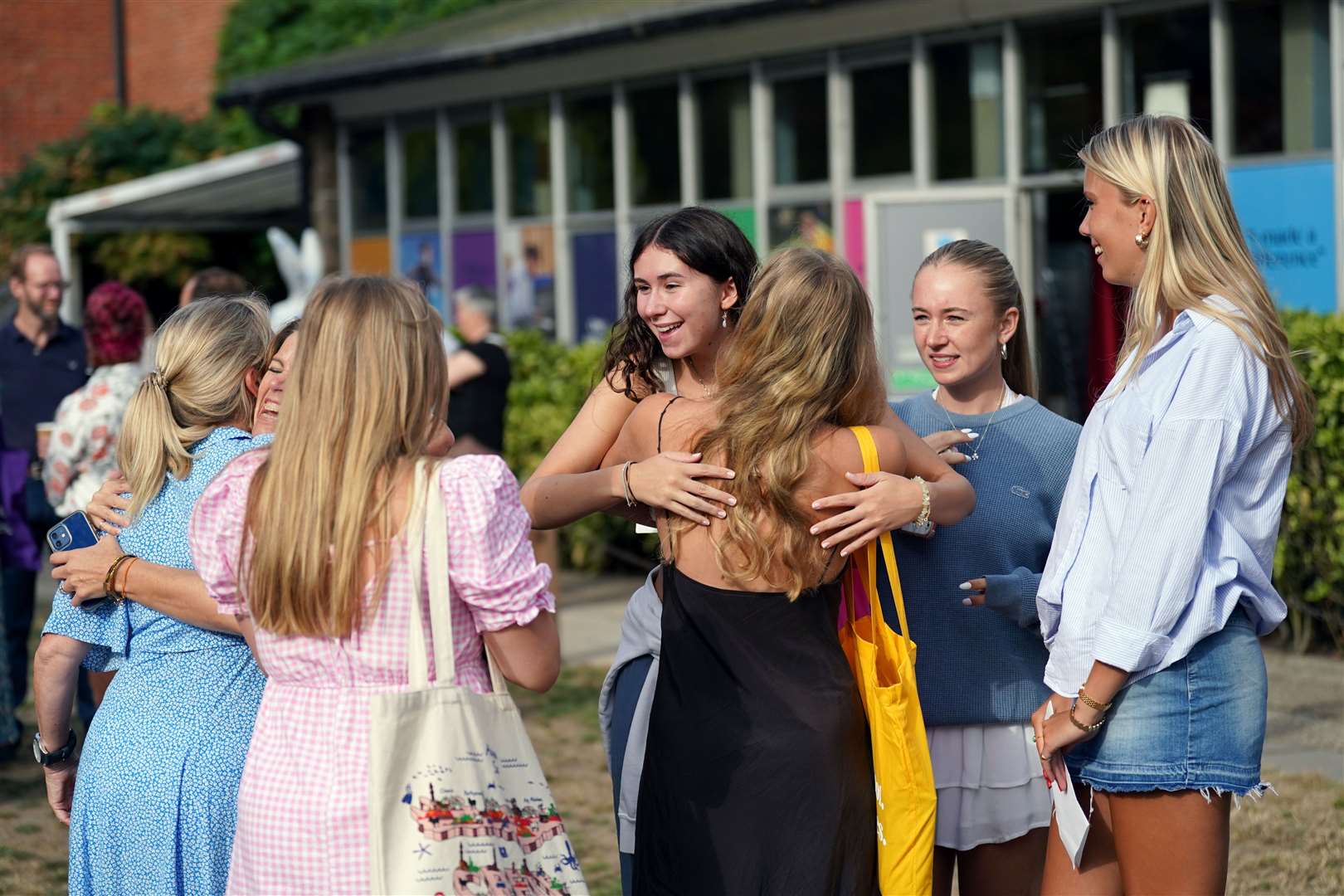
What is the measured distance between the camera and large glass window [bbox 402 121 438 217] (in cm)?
1427

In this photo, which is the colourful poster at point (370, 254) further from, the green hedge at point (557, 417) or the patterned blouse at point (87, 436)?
the patterned blouse at point (87, 436)

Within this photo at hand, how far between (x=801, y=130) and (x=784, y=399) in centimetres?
912

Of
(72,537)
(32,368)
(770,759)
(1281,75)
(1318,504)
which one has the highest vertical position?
(1281,75)

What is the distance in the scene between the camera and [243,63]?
22.4m

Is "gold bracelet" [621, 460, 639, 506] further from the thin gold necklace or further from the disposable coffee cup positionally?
the disposable coffee cup

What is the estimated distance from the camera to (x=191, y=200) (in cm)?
1742

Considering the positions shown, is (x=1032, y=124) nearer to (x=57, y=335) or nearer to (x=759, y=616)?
(x=57, y=335)

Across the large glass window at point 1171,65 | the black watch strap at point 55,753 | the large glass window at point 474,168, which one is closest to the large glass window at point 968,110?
the large glass window at point 1171,65

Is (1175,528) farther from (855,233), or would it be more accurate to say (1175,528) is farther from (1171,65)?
(855,233)

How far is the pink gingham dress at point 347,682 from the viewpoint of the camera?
2.48 metres

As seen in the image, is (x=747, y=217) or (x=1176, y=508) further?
(x=747, y=217)

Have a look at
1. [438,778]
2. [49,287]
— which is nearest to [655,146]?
[49,287]

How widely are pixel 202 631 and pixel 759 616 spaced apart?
115 centimetres

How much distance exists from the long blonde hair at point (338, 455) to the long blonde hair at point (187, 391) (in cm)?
81
